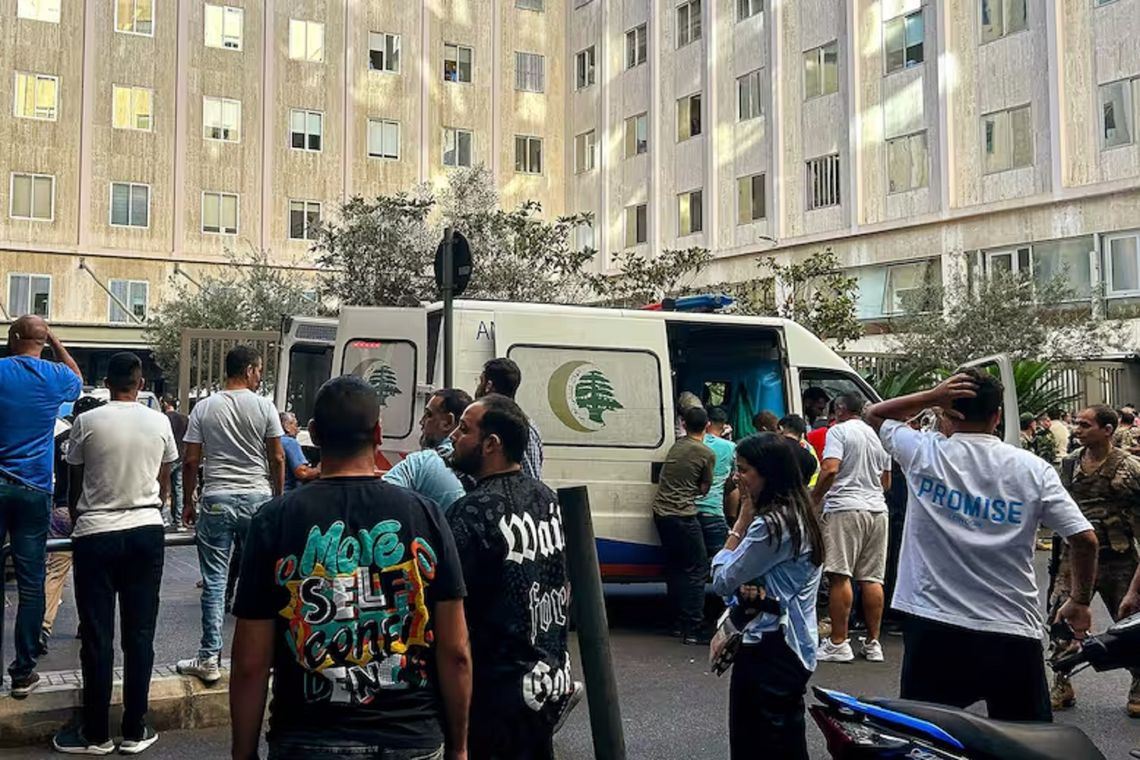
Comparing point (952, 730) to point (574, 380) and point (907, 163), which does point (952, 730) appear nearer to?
point (574, 380)

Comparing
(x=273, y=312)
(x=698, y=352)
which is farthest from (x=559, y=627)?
(x=273, y=312)

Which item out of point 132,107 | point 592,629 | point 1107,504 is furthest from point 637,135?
point 592,629

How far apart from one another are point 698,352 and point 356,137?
1089 inches

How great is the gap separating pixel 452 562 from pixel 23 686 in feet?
12.9

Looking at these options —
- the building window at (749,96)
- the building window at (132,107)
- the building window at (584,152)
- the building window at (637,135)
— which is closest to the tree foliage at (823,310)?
the building window at (749,96)

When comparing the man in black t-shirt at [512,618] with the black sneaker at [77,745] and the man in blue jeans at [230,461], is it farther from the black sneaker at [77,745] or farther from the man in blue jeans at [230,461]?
the man in blue jeans at [230,461]

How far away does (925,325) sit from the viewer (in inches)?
901

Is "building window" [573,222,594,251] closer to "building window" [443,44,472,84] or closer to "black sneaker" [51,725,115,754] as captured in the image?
"building window" [443,44,472,84]

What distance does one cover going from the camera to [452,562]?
301 centimetres

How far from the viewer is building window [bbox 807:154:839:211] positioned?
99.9ft

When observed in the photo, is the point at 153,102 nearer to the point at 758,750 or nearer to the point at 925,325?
the point at 925,325

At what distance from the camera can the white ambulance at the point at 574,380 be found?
880 cm

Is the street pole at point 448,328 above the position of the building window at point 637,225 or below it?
below

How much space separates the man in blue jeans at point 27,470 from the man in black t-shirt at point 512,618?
3234 millimetres
